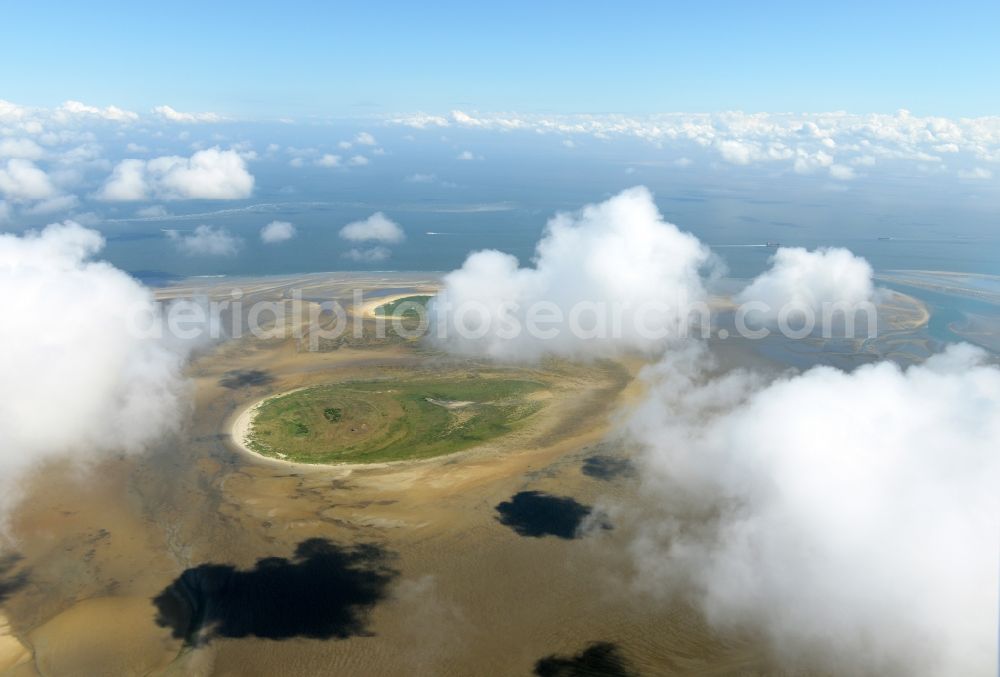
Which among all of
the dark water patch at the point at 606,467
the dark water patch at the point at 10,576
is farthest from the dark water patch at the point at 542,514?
the dark water patch at the point at 10,576

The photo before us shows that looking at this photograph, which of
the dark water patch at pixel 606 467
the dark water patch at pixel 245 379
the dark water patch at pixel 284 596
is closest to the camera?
the dark water patch at pixel 284 596

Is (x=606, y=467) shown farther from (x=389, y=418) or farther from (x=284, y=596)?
(x=284, y=596)

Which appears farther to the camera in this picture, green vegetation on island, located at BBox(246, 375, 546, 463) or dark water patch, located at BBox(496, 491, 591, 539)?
green vegetation on island, located at BBox(246, 375, 546, 463)

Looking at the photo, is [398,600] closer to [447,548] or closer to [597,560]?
[447,548]

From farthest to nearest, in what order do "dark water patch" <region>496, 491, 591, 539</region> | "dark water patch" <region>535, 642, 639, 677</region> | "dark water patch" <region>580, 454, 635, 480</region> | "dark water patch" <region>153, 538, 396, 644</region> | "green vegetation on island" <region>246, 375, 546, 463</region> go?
1. "green vegetation on island" <region>246, 375, 546, 463</region>
2. "dark water patch" <region>580, 454, 635, 480</region>
3. "dark water patch" <region>496, 491, 591, 539</region>
4. "dark water patch" <region>153, 538, 396, 644</region>
5. "dark water patch" <region>535, 642, 639, 677</region>

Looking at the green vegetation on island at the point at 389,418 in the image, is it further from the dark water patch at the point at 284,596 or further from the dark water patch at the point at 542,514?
the dark water patch at the point at 284,596

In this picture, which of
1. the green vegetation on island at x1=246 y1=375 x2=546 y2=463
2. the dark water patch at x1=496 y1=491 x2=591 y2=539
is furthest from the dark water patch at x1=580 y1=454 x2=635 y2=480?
the green vegetation on island at x1=246 y1=375 x2=546 y2=463

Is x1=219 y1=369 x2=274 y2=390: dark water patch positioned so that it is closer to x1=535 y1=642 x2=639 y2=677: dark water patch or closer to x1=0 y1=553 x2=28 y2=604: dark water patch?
x1=0 y1=553 x2=28 y2=604: dark water patch
